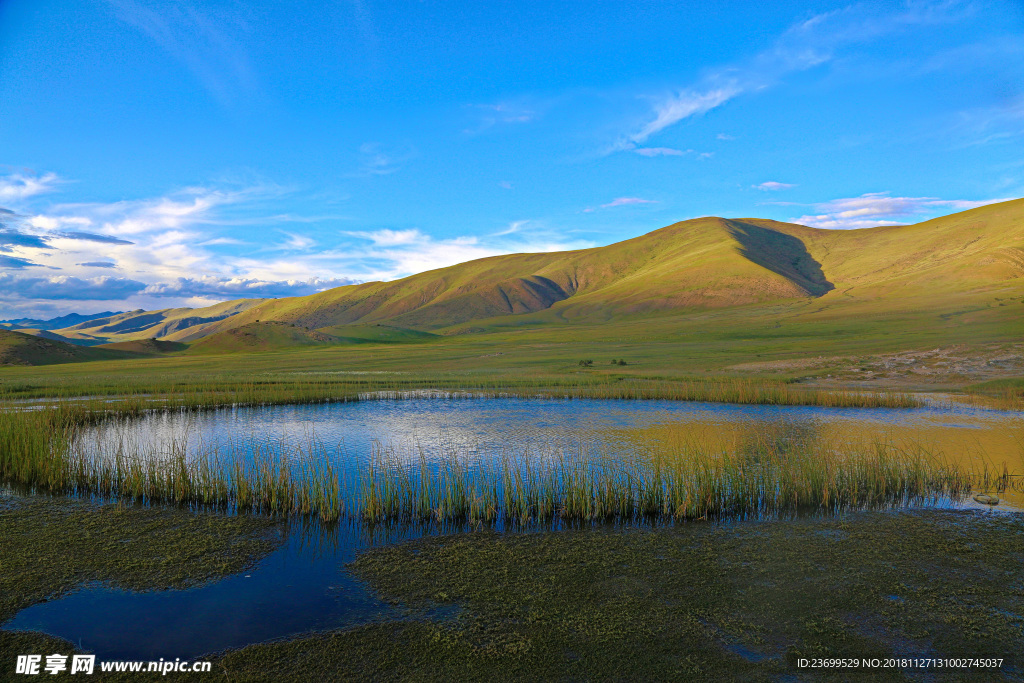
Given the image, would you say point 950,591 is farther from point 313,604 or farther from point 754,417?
point 754,417

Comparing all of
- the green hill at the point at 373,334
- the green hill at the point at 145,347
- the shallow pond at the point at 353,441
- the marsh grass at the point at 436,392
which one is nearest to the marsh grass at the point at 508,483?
the shallow pond at the point at 353,441

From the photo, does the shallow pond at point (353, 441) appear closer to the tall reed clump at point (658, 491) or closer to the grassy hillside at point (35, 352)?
the tall reed clump at point (658, 491)

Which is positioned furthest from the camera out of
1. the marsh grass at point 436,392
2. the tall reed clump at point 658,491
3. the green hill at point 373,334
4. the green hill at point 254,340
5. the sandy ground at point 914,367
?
the green hill at point 373,334

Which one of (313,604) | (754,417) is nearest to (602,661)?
(313,604)

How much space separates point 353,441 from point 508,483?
994 centimetres

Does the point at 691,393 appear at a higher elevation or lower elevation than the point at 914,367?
higher

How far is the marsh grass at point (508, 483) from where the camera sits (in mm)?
12711

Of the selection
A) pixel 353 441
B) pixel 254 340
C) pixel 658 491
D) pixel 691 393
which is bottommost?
pixel 691 393

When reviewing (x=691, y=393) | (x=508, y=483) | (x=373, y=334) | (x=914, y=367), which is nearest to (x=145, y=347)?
(x=373, y=334)

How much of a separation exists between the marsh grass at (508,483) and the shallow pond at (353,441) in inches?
33.0

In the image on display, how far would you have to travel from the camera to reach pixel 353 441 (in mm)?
21109

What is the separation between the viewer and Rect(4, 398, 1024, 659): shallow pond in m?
7.87

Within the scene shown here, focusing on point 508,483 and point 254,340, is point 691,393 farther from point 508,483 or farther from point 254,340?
point 254,340

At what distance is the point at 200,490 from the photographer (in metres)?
14.0
